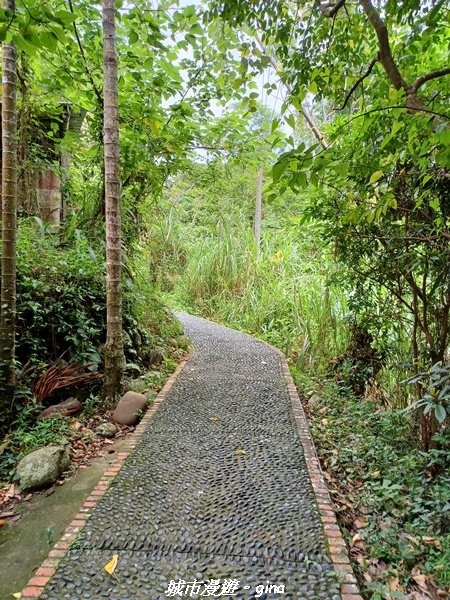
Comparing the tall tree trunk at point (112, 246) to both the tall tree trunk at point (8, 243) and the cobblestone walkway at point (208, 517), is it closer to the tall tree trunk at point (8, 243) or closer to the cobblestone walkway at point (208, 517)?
the cobblestone walkway at point (208, 517)

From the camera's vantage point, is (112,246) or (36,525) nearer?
(36,525)

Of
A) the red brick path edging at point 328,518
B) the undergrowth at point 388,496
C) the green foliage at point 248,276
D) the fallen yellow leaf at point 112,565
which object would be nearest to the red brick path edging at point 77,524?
the fallen yellow leaf at point 112,565

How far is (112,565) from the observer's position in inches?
66.2

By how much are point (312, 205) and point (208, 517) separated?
234 cm

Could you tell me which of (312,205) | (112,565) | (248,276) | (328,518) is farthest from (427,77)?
(248,276)

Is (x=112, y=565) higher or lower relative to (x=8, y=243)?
lower

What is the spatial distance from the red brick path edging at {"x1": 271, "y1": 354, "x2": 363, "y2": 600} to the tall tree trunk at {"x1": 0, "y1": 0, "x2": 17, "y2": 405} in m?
2.27

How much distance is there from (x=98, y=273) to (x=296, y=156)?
3.10m

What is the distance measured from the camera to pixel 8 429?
2760mm

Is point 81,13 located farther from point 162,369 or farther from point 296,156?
point 162,369

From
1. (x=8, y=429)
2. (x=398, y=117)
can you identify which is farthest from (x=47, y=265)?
(x=398, y=117)

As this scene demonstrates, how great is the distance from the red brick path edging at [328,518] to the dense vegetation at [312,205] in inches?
5.1

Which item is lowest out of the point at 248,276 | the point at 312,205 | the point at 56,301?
the point at 56,301

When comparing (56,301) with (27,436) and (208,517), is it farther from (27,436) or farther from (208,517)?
(208,517)
